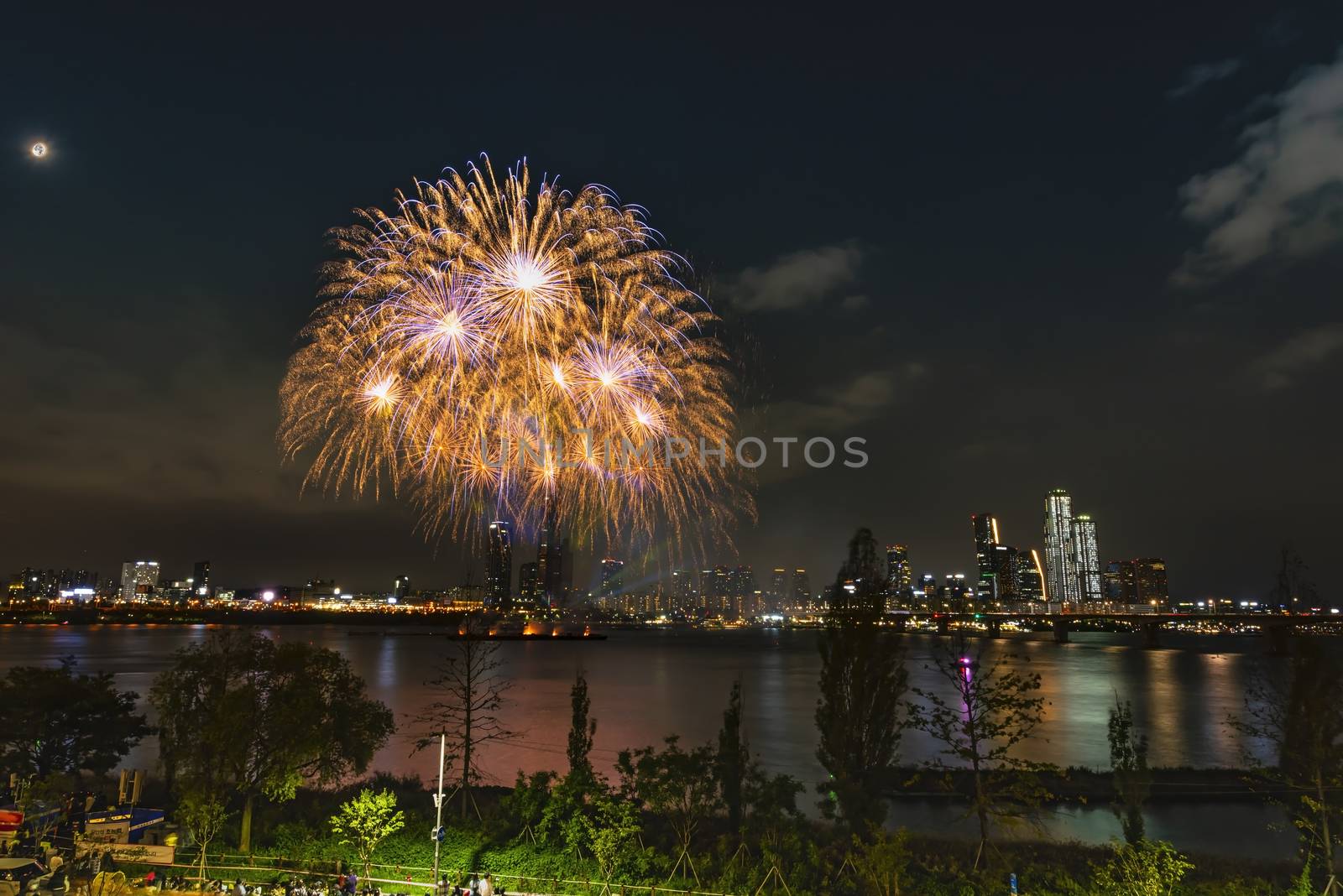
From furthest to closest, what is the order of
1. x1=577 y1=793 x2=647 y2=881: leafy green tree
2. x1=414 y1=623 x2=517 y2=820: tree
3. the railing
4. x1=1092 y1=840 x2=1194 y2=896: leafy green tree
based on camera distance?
x1=414 y1=623 x2=517 y2=820: tree → x1=577 y1=793 x2=647 y2=881: leafy green tree → the railing → x1=1092 y1=840 x2=1194 y2=896: leafy green tree

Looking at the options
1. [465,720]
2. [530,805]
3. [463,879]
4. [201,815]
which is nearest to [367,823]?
[463,879]

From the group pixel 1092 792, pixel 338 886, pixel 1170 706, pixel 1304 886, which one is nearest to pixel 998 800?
pixel 1092 792

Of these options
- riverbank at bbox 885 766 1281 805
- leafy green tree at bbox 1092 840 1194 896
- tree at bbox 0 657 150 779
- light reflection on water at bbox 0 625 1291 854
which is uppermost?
tree at bbox 0 657 150 779

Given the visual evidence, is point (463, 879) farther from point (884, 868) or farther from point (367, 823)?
point (884, 868)

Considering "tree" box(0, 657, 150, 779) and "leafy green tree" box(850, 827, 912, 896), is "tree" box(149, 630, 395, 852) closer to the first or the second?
"tree" box(0, 657, 150, 779)

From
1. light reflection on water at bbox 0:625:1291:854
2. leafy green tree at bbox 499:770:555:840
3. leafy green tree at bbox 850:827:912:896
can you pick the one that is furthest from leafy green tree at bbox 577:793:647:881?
light reflection on water at bbox 0:625:1291:854

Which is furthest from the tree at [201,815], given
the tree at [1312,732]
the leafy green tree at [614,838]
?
the tree at [1312,732]

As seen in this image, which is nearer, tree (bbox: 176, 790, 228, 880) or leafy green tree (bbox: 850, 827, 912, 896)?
leafy green tree (bbox: 850, 827, 912, 896)
